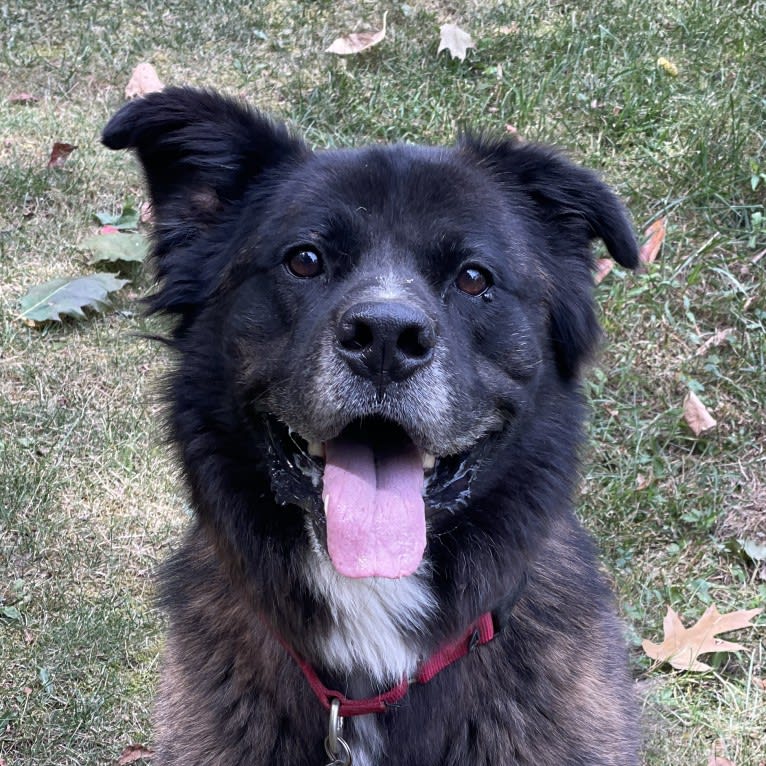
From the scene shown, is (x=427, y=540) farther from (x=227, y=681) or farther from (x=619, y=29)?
(x=619, y=29)

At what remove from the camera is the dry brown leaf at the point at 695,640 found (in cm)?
402

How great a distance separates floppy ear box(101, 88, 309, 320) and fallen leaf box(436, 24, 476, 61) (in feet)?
11.9

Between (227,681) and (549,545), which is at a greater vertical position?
(549,545)

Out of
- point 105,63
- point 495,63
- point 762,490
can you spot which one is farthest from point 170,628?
point 105,63

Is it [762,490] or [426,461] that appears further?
[762,490]

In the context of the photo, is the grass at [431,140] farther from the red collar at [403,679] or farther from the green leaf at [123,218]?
the red collar at [403,679]

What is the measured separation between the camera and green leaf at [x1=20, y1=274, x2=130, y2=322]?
541 centimetres

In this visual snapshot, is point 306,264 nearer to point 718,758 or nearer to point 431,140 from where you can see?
point 718,758

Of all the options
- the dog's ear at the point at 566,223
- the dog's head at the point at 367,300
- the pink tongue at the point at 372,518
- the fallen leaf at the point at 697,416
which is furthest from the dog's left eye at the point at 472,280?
the fallen leaf at the point at 697,416

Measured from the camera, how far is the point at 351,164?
2.97 m

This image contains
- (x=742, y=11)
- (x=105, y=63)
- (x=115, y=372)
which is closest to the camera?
(x=115, y=372)

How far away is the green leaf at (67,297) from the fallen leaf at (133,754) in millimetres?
2553

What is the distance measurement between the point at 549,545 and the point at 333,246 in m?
1.18

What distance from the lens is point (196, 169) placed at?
3.05 m
